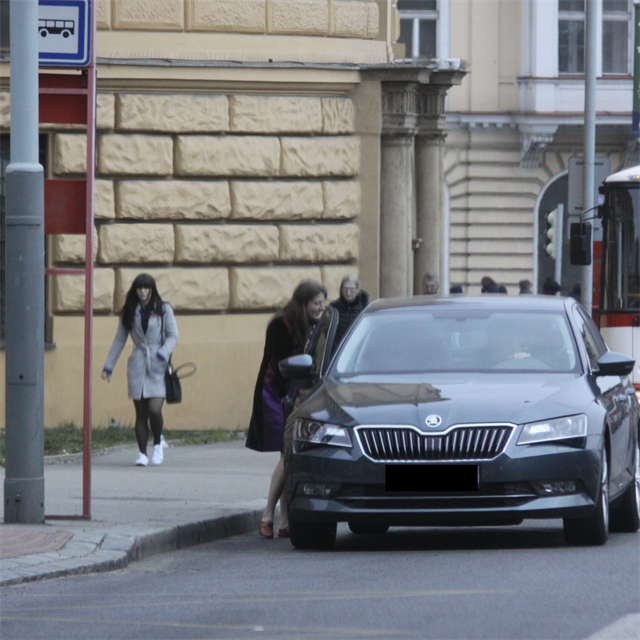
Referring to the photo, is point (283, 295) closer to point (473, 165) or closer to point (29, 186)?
point (29, 186)

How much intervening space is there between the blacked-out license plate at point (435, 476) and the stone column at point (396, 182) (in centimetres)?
1019

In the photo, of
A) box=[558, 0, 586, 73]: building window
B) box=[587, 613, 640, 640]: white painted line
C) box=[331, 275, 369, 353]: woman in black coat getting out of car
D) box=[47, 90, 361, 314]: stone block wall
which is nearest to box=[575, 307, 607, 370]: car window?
box=[587, 613, 640, 640]: white painted line

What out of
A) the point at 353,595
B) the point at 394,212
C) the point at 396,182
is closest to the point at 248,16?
the point at 396,182

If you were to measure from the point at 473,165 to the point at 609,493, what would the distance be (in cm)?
2776

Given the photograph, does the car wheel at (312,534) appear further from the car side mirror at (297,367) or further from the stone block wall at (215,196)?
the stone block wall at (215,196)

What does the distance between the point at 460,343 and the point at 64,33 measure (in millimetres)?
2977

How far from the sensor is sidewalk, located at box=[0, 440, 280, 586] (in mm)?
8258

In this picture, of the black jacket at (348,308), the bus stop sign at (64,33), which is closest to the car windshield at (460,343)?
the bus stop sign at (64,33)

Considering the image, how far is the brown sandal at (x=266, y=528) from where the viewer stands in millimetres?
9906

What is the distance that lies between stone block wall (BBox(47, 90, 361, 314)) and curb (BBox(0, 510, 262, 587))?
6546 millimetres

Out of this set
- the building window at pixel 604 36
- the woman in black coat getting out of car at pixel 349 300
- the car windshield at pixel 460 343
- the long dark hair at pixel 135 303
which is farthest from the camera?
the building window at pixel 604 36

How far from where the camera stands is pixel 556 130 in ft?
117

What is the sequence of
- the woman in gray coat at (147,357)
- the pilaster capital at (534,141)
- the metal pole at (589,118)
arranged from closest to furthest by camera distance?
the woman in gray coat at (147,357) → the metal pole at (589,118) → the pilaster capital at (534,141)

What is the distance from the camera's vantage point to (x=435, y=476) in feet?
27.0
